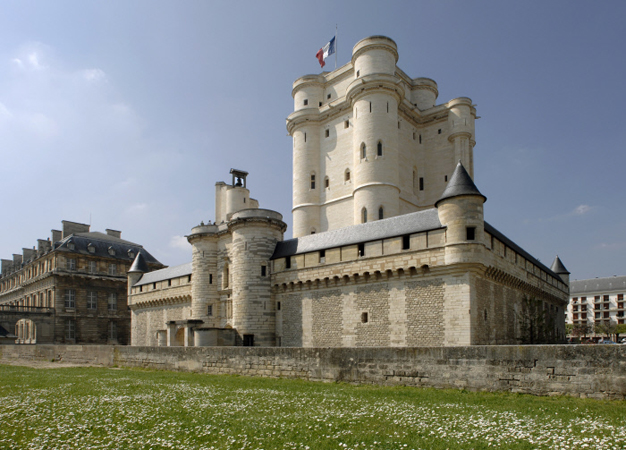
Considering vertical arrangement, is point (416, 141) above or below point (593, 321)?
above

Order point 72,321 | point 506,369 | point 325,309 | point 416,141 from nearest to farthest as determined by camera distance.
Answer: point 506,369
point 325,309
point 416,141
point 72,321

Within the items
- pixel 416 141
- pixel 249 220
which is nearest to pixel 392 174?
pixel 416 141

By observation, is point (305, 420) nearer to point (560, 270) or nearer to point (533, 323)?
point (533, 323)

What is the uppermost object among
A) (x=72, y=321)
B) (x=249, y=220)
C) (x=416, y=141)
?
(x=416, y=141)

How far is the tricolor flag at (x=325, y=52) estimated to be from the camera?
37250 millimetres

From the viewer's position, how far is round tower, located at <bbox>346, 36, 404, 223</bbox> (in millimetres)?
30672

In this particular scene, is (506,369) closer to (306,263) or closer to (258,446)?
(258,446)

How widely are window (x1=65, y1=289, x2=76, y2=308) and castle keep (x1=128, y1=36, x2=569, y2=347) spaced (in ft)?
28.5

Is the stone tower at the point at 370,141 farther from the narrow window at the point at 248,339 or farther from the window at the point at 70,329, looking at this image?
the window at the point at 70,329

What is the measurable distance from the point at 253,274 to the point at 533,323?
47.1 ft

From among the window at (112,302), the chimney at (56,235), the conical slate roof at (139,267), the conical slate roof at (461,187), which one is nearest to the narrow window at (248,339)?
the conical slate roof at (461,187)

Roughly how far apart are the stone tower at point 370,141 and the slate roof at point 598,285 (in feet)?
208

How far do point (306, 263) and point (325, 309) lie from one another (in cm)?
247

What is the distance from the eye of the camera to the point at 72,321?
143 feet
